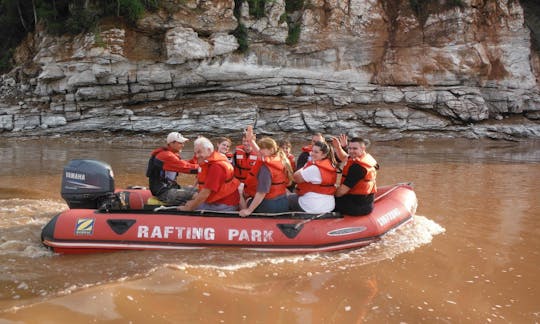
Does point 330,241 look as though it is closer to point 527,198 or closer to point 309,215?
point 309,215

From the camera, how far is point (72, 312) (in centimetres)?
323

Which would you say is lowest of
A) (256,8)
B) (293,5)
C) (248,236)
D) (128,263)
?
(128,263)

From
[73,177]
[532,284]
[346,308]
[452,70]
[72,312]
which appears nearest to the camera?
[72,312]

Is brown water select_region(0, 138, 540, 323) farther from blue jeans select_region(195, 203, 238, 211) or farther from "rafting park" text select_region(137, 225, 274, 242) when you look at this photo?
blue jeans select_region(195, 203, 238, 211)

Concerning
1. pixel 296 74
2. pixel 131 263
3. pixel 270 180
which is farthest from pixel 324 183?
pixel 296 74

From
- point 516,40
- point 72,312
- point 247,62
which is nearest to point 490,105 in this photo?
point 516,40

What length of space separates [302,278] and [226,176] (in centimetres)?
158

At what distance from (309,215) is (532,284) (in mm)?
2437

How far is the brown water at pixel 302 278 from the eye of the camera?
133 inches

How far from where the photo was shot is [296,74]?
19.0 m

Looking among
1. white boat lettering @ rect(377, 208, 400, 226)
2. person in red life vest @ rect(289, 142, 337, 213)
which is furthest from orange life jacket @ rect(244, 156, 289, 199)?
white boat lettering @ rect(377, 208, 400, 226)

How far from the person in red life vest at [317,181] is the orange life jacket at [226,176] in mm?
797

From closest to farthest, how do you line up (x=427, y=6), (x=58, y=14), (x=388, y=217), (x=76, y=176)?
(x=76, y=176)
(x=388, y=217)
(x=58, y=14)
(x=427, y=6)

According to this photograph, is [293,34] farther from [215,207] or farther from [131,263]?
[131,263]
